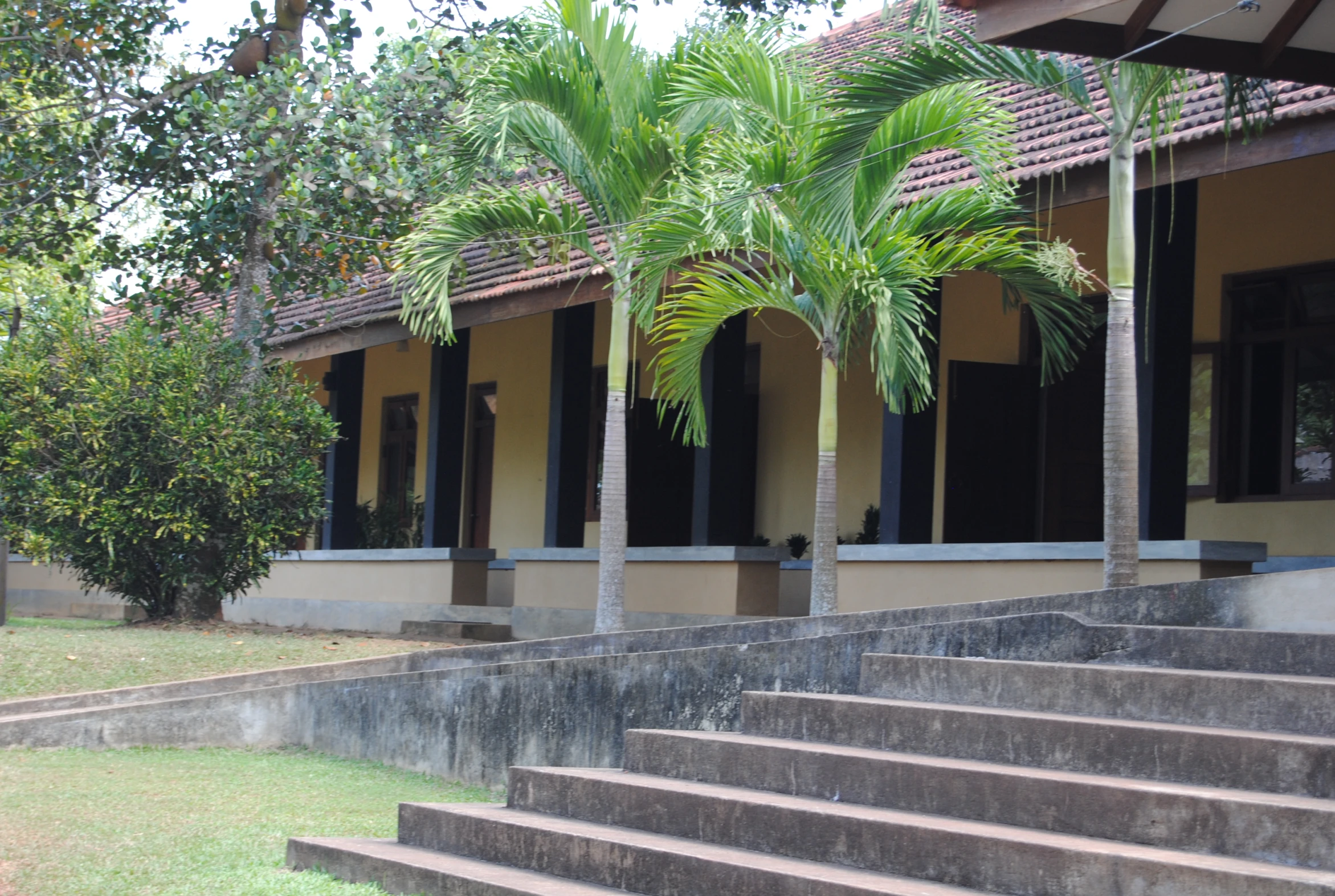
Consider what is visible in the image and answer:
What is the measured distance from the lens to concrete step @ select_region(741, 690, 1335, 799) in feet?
12.8

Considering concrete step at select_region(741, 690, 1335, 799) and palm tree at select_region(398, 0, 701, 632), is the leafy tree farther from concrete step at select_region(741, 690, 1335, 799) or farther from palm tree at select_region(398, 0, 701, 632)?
concrete step at select_region(741, 690, 1335, 799)

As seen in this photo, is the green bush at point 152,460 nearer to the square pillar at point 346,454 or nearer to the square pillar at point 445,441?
the square pillar at point 445,441

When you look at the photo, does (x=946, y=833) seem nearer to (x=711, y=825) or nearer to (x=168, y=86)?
(x=711, y=825)

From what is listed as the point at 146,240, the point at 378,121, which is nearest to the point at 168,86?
the point at 146,240

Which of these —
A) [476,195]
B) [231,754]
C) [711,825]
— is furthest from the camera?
[476,195]

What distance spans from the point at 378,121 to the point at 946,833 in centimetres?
947

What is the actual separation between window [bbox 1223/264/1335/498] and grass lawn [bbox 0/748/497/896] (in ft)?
22.0

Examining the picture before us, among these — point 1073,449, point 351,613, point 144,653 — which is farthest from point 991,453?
point 351,613

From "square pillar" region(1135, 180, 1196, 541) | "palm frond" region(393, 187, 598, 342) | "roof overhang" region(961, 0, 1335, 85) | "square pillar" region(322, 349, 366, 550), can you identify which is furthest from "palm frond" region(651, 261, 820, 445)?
"square pillar" region(322, 349, 366, 550)

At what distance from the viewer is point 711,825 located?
4516 mm

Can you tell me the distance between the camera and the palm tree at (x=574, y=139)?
362 inches

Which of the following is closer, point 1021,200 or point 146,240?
point 1021,200

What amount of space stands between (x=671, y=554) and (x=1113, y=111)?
19.0 ft

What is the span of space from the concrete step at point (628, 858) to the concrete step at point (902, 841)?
0.14ft
